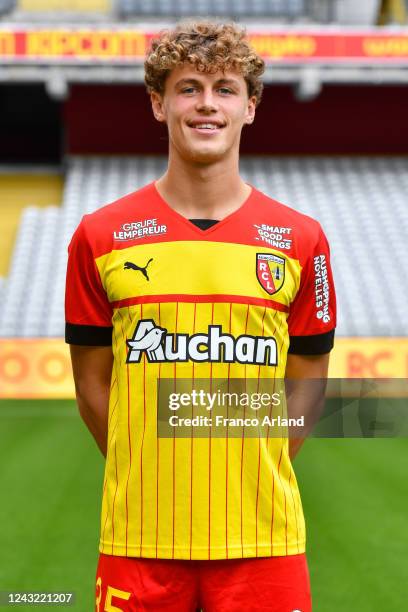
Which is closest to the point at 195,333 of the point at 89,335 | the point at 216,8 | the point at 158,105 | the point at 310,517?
the point at 89,335

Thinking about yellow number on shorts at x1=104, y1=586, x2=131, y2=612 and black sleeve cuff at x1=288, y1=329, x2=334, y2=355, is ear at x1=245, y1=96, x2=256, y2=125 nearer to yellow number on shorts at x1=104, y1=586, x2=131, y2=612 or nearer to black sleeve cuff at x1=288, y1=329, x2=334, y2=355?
black sleeve cuff at x1=288, y1=329, x2=334, y2=355

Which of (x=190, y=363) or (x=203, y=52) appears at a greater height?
(x=203, y=52)

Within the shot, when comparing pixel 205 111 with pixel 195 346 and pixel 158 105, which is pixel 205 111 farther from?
pixel 195 346

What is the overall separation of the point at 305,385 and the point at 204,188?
50 cm

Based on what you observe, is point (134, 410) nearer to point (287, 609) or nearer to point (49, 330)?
point (287, 609)

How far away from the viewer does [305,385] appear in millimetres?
1849

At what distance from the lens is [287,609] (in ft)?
5.17

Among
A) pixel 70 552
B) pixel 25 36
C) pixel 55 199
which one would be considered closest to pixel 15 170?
pixel 55 199

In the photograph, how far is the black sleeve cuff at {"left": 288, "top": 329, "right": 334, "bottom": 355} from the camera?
1.82 m

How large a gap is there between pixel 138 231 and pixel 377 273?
11.0 metres

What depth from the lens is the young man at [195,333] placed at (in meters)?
1.59

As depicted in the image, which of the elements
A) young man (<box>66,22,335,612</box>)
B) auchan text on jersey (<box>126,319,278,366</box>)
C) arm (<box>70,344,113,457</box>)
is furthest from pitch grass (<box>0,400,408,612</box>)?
auchan text on jersey (<box>126,319,278,366</box>)

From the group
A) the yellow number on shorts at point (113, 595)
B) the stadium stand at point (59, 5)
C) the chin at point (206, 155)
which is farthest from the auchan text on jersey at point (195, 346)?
the stadium stand at point (59, 5)
